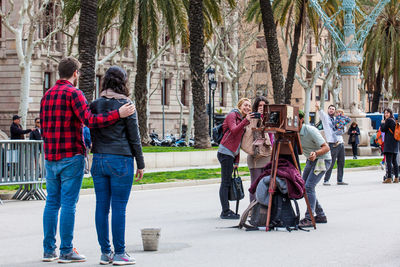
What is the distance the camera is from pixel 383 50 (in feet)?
149

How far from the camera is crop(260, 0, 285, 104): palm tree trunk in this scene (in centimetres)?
2850

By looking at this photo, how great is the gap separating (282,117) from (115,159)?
10.8 feet

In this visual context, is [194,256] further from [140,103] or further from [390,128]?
[140,103]

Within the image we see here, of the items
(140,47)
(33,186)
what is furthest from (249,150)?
(140,47)

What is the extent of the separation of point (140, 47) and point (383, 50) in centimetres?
1979

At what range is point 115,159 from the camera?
6941mm

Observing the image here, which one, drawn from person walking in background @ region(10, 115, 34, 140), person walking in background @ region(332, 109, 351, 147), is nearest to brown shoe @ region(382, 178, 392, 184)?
person walking in background @ region(332, 109, 351, 147)

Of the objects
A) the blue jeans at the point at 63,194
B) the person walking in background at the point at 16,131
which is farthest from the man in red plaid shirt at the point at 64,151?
the person walking in background at the point at 16,131

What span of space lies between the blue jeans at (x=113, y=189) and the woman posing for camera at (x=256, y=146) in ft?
12.4

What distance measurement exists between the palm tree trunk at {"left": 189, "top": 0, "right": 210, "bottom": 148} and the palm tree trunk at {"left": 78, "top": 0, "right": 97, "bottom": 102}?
247 inches

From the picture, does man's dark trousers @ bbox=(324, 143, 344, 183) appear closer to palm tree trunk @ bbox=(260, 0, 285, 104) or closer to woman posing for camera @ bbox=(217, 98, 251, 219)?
woman posing for camera @ bbox=(217, 98, 251, 219)

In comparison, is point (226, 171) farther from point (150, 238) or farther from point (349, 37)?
point (349, 37)

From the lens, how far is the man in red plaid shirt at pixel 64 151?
7160 millimetres

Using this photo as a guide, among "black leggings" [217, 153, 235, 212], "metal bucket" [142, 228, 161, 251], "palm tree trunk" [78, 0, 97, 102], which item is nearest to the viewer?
"metal bucket" [142, 228, 161, 251]
